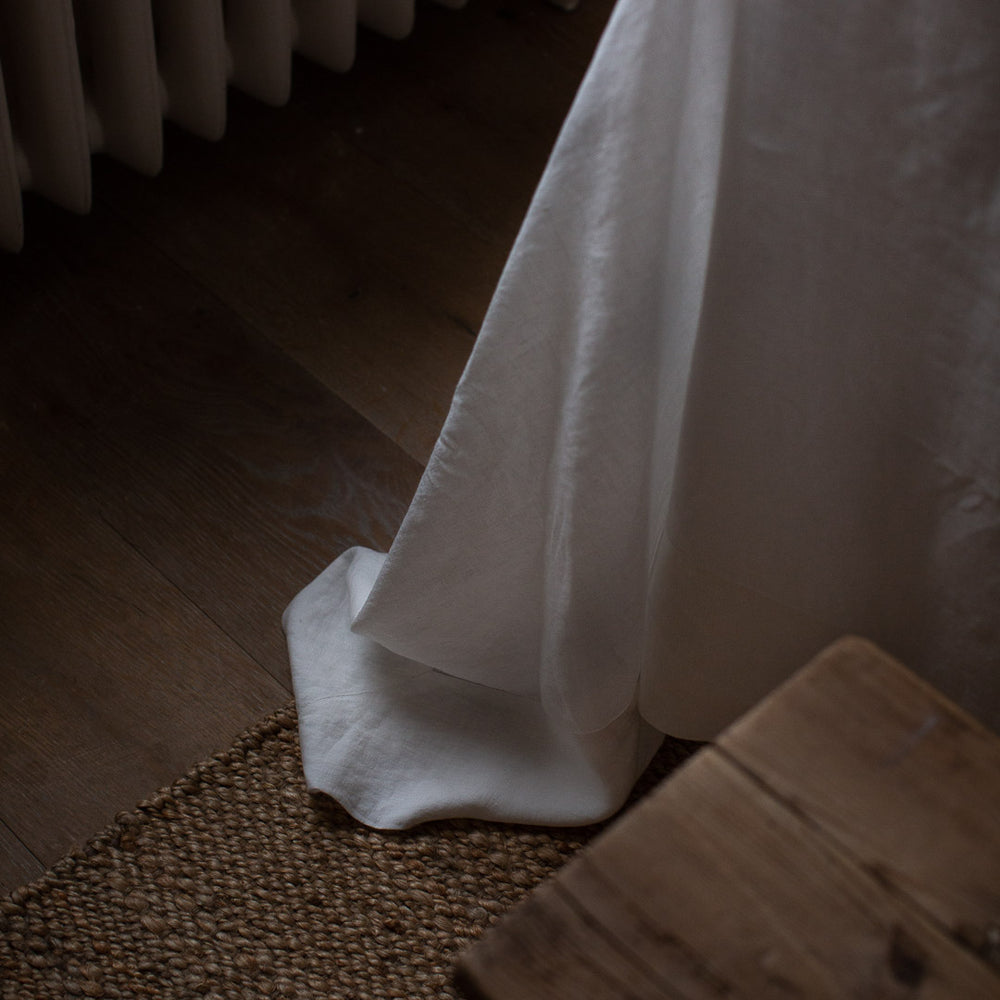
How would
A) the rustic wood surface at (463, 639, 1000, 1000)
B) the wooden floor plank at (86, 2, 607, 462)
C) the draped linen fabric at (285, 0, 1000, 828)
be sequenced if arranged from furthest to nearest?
the wooden floor plank at (86, 2, 607, 462) < the draped linen fabric at (285, 0, 1000, 828) < the rustic wood surface at (463, 639, 1000, 1000)

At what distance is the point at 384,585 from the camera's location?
86 centimetres

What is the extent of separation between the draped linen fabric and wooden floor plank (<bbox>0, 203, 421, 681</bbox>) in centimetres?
19

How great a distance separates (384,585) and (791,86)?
455 mm

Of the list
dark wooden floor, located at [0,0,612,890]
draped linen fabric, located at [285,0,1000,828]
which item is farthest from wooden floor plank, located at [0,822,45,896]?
draped linen fabric, located at [285,0,1000,828]

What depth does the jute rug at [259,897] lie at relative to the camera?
792 mm

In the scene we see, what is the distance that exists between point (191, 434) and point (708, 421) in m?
0.63

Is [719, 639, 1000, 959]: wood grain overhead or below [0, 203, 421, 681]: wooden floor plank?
overhead

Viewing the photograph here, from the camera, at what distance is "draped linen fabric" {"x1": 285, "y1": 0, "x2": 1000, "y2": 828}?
1.85ft

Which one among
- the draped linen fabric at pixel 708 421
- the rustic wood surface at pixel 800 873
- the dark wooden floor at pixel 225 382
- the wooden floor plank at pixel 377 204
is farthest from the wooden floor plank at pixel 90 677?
the rustic wood surface at pixel 800 873

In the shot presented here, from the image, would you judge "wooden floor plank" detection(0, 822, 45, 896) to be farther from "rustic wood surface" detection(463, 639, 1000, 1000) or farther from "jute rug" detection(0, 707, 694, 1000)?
"rustic wood surface" detection(463, 639, 1000, 1000)

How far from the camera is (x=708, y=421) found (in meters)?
0.68

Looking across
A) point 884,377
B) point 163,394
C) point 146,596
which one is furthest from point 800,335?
point 163,394

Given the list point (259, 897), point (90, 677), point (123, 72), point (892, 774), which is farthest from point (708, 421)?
point (123, 72)

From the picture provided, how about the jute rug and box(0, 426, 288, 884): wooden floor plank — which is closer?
the jute rug
